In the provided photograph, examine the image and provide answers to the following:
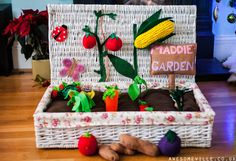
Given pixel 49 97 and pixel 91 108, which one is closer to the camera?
pixel 91 108

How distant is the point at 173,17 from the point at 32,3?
1.30 metres

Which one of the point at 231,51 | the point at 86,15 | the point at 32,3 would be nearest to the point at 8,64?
the point at 32,3

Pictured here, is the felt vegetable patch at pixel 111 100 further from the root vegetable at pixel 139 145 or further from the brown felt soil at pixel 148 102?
the root vegetable at pixel 139 145

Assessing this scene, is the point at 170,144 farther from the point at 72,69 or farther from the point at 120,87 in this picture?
the point at 72,69

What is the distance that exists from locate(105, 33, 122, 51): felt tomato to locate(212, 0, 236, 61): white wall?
4.26ft

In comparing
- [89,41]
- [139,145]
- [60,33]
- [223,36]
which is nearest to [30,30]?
[60,33]

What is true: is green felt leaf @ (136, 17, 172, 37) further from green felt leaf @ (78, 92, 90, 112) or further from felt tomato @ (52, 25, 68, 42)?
green felt leaf @ (78, 92, 90, 112)

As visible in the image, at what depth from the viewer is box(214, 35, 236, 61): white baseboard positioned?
9.82ft

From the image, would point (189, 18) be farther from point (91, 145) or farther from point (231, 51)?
point (231, 51)

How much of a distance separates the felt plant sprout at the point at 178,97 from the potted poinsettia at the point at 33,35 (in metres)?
1.14

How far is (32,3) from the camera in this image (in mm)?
2850

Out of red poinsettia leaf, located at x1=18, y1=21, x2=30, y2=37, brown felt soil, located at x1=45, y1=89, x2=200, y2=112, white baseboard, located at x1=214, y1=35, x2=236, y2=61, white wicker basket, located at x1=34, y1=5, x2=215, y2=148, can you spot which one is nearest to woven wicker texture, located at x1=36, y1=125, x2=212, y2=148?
white wicker basket, located at x1=34, y1=5, x2=215, y2=148

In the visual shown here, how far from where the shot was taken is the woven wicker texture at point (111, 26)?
195 cm

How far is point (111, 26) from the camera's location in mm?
1960
